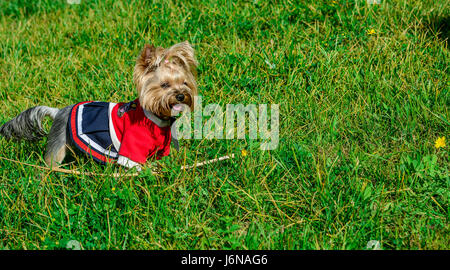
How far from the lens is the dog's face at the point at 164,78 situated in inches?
153

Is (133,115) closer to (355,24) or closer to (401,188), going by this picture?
(401,188)

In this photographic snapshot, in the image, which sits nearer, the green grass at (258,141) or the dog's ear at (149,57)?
the green grass at (258,141)

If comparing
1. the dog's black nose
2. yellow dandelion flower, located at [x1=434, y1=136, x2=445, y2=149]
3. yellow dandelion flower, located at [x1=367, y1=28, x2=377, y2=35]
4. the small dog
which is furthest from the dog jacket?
yellow dandelion flower, located at [x1=367, y1=28, x2=377, y2=35]

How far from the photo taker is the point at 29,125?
162 inches

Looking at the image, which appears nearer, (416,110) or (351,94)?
(416,110)

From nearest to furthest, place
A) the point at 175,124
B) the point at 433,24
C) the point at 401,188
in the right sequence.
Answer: the point at 401,188
the point at 175,124
the point at 433,24

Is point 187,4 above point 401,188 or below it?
above

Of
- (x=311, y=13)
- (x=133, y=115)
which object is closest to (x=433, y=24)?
(x=311, y=13)

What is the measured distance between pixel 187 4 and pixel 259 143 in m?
3.43

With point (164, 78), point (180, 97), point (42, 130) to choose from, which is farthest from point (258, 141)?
point (42, 130)

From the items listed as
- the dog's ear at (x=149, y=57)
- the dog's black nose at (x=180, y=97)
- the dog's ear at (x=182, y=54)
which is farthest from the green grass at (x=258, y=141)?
the dog's ear at (x=149, y=57)

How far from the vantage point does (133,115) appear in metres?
3.84

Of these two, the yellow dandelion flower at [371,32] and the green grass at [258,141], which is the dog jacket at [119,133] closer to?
the green grass at [258,141]

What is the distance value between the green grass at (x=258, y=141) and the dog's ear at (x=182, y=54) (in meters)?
0.66
